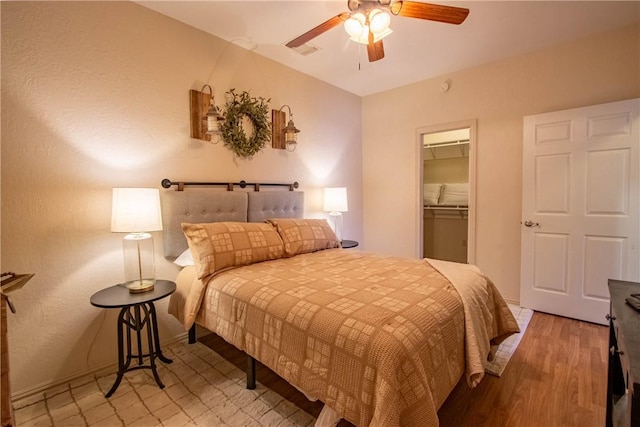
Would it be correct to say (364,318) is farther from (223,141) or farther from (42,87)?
(42,87)

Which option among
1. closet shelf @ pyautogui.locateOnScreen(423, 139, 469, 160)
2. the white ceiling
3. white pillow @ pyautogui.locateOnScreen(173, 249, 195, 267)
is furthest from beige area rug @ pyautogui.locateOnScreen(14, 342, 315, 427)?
closet shelf @ pyautogui.locateOnScreen(423, 139, 469, 160)

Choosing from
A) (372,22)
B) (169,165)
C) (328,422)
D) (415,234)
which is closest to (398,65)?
(372,22)

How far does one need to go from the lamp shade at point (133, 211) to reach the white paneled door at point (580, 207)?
3.54 m

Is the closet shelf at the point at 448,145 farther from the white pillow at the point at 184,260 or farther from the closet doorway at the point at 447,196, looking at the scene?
the white pillow at the point at 184,260

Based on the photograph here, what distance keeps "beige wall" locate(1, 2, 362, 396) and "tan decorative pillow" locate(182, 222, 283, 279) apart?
515mm

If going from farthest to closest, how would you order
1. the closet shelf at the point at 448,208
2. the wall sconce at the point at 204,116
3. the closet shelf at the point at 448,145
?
the closet shelf at the point at 448,145, the closet shelf at the point at 448,208, the wall sconce at the point at 204,116

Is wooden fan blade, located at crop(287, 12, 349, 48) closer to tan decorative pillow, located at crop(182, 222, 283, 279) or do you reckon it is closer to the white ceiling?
the white ceiling

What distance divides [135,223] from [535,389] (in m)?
2.79

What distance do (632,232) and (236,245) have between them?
3460 mm

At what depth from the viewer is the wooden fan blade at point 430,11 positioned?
1743 mm

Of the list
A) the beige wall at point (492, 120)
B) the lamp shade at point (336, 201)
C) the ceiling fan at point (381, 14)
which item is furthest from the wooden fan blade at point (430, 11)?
the lamp shade at point (336, 201)

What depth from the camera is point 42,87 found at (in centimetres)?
190

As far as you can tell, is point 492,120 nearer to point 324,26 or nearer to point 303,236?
point 324,26

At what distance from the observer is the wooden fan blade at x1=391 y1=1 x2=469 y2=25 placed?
1.74m
